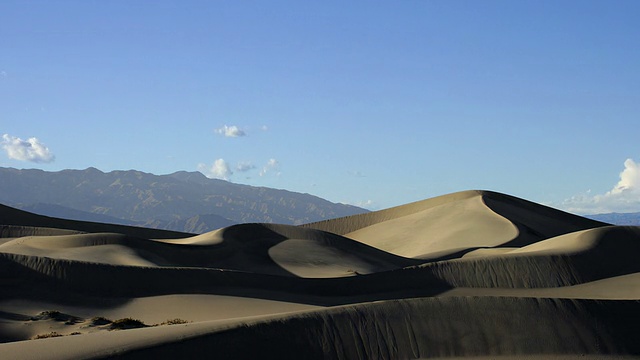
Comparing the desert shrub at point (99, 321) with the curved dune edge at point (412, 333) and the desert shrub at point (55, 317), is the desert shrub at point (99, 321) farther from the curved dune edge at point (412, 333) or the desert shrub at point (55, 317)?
the curved dune edge at point (412, 333)

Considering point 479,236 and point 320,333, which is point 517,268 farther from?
point 479,236

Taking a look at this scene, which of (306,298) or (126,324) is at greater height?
(306,298)

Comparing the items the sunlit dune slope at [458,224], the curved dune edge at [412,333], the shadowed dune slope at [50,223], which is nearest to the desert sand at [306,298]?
the curved dune edge at [412,333]

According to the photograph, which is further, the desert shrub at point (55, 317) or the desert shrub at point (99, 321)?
the desert shrub at point (55, 317)

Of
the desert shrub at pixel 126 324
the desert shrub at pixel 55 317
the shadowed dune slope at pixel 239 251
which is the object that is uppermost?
the shadowed dune slope at pixel 239 251

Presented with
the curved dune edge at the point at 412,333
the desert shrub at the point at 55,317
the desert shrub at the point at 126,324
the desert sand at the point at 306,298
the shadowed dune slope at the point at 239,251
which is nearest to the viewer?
the curved dune edge at the point at 412,333

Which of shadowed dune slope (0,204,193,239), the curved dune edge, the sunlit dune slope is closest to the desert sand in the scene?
the curved dune edge

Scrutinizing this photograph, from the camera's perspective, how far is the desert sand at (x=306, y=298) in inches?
835

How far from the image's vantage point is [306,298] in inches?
1382

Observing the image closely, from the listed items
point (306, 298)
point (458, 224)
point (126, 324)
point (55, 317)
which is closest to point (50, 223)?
point (458, 224)

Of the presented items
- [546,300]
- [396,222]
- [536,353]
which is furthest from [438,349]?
[396,222]

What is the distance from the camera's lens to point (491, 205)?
85000 millimetres

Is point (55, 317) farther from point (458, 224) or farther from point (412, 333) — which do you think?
point (458, 224)

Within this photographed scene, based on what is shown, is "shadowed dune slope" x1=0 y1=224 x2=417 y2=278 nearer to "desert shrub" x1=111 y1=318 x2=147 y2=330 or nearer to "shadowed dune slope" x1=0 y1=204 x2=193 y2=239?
"shadowed dune slope" x1=0 y1=204 x2=193 y2=239
